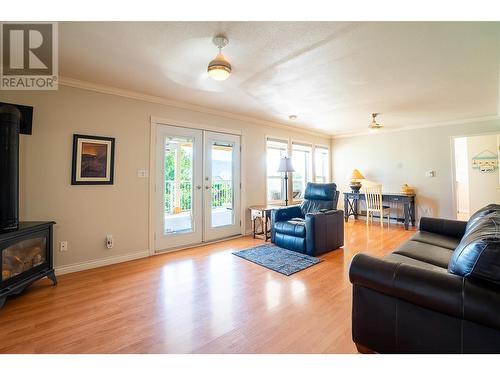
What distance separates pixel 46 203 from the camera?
275cm

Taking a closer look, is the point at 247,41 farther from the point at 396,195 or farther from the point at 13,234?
the point at 396,195

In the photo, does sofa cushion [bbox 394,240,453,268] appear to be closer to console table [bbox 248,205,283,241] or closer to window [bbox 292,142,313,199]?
console table [bbox 248,205,283,241]

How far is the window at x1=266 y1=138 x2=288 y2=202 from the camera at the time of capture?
5.22m

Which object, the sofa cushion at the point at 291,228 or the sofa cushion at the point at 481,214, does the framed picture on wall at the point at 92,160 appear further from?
the sofa cushion at the point at 481,214

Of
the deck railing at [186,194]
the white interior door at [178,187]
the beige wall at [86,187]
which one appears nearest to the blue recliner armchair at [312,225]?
the deck railing at [186,194]

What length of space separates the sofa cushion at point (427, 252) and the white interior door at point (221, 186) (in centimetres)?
284

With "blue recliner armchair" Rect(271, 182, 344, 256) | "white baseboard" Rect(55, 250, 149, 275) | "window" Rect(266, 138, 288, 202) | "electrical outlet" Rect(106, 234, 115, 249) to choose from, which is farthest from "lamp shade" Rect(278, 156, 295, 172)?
"electrical outlet" Rect(106, 234, 115, 249)

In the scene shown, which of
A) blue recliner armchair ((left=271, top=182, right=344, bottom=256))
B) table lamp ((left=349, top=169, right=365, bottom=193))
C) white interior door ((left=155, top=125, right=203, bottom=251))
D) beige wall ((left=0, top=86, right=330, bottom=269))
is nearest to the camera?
beige wall ((left=0, top=86, right=330, bottom=269))

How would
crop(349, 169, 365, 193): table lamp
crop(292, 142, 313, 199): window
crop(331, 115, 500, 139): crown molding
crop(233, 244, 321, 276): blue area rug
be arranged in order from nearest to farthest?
crop(233, 244, 321, 276): blue area rug → crop(331, 115, 500, 139): crown molding → crop(292, 142, 313, 199): window → crop(349, 169, 365, 193): table lamp

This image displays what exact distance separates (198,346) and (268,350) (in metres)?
0.46

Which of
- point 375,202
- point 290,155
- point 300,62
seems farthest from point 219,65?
point 375,202

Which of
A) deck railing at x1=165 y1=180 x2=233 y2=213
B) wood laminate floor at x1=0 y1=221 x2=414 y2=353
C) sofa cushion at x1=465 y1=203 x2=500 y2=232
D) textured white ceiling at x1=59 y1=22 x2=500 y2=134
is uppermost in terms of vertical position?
textured white ceiling at x1=59 y1=22 x2=500 y2=134

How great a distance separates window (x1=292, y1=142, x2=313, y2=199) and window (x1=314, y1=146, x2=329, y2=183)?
29cm

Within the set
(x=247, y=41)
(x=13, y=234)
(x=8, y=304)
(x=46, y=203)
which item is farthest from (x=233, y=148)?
(x=8, y=304)
